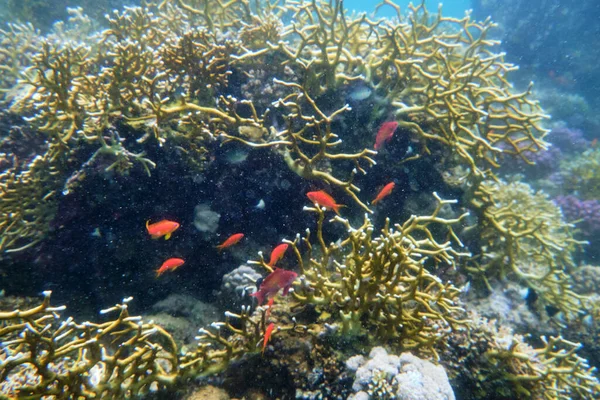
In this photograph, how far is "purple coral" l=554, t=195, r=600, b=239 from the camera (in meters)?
8.16

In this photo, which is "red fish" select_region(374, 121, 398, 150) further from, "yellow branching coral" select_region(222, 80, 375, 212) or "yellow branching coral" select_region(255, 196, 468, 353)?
"yellow branching coral" select_region(255, 196, 468, 353)

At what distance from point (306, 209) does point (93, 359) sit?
203 centimetres

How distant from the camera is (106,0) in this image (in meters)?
9.53

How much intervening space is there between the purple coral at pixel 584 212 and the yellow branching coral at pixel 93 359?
9.45 m

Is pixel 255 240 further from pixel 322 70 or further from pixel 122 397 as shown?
pixel 322 70

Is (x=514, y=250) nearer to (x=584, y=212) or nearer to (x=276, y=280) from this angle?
(x=276, y=280)

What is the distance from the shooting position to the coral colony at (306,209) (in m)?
2.63

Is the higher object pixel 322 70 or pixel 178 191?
pixel 322 70

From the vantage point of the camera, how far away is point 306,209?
3.07 m

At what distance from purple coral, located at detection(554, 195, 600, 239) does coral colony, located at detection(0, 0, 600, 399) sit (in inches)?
146

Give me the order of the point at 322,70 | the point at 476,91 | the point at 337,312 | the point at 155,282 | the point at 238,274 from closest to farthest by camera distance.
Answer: the point at 337,312, the point at 238,274, the point at 155,282, the point at 322,70, the point at 476,91

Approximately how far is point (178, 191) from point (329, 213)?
6.42 ft

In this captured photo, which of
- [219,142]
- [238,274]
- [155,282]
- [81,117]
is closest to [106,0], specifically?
[81,117]

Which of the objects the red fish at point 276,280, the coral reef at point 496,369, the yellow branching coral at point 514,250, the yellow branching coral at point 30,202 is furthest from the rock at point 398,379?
Result: the yellow branching coral at point 30,202
